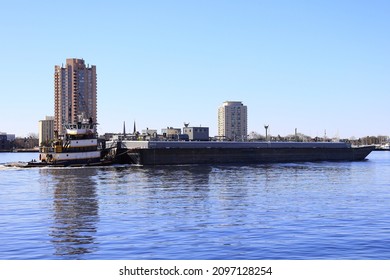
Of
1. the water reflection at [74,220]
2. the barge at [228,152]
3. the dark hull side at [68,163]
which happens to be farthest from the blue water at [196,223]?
the barge at [228,152]

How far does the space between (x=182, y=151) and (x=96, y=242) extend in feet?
354

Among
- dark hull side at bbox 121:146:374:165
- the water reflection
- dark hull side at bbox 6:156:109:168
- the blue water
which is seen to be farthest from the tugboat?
the blue water

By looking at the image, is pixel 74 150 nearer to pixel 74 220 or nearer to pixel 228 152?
pixel 228 152

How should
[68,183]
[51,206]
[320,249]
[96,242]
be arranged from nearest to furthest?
[320,249] < [96,242] < [51,206] < [68,183]

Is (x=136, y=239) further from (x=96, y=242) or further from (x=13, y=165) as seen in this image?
(x=13, y=165)

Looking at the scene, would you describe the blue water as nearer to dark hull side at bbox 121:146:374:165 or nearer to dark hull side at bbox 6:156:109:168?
dark hull side at bbox 6:156:109:168

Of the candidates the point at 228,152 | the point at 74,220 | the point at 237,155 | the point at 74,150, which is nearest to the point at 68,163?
the point at 74,150

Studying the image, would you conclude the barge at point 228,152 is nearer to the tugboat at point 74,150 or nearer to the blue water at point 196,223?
the tugboat at point 74,150

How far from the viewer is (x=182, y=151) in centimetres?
14075

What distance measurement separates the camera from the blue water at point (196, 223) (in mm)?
30469

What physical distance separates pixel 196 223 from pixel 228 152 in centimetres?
11067

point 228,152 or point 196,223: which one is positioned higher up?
point 228,152

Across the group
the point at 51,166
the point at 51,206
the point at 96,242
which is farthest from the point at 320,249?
the point at 51,166

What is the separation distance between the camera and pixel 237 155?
497ft
